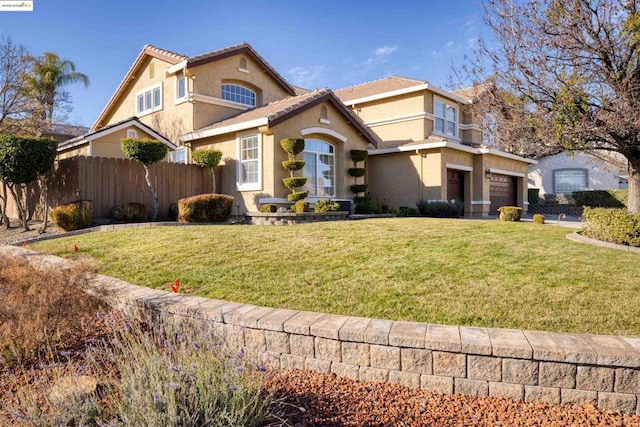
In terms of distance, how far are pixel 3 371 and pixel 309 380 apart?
108 inches

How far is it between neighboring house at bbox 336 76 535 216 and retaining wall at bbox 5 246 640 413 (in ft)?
49.3

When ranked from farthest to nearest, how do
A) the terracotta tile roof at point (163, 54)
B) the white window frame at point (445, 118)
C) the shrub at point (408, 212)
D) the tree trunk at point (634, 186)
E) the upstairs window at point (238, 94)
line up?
the white window frame at point (445, 118) < the upstairs window at point (238, 94) < the terracotta tile roof at point (163, 54) < the shrub at point (408, 212) < the tree trunk at point (634, 186)

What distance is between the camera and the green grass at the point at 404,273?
405 cm

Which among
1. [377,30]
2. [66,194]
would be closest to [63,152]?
[66,194]

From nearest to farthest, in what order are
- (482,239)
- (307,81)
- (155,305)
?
(155,305) < (482,239) < (307,81)

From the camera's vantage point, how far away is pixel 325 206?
45.4ft

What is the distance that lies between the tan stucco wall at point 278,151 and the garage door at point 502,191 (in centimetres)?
834

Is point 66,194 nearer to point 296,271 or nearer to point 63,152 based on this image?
point 63,152

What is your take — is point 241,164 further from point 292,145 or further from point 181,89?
point 181,89

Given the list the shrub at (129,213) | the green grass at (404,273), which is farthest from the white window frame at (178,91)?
the green grass at (404,273)

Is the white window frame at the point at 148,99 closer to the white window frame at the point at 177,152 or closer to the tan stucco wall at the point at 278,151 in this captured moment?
the white window frame at the point at 177,152

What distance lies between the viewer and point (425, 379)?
3068 mm

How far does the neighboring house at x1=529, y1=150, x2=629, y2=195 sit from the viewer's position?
28.6 m

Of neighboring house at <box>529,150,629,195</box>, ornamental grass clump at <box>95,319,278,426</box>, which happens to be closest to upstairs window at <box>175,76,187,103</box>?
ornamental grass clump at <box>95,319,278,426</box>
